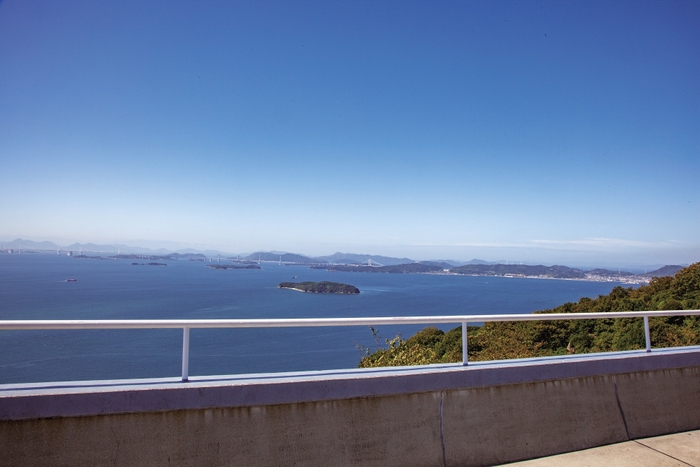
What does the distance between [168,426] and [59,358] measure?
30.5m

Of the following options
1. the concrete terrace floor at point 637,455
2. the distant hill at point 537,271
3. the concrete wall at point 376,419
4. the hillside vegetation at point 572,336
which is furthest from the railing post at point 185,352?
the distant hill at point 537,271

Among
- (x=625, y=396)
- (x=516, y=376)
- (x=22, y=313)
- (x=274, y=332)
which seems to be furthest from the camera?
(x=22, y=313)

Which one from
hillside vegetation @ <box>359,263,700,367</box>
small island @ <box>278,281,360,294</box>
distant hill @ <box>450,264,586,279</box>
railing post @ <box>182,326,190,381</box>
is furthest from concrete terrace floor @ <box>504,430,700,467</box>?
distant hill @ <box>450,264,586,279</box>

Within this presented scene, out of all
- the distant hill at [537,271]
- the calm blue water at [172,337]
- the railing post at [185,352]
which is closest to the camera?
the railing post at [185,352]

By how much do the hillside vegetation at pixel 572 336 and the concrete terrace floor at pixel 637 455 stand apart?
248cm

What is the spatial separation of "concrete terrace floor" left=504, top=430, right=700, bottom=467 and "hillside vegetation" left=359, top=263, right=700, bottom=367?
248 cm

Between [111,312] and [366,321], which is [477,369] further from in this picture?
[111,312]

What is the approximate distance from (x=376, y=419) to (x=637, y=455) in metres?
2.76

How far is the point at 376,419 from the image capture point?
389cm

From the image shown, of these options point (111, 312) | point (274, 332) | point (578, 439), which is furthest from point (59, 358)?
point (111, 312)

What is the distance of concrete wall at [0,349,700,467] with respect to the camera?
3.25 m

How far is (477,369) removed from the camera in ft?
14.2

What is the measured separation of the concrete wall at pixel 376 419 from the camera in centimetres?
325

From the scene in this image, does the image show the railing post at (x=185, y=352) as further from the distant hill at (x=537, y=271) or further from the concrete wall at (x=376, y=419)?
the distant hill at (x=537, y=271)
